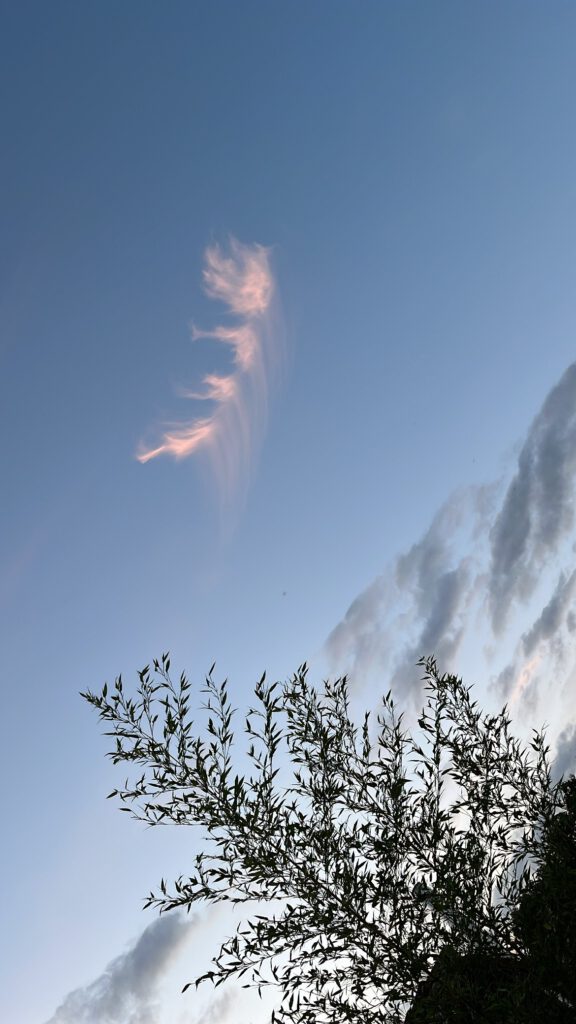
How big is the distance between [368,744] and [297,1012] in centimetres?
295

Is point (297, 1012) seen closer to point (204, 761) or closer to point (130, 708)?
point (204, 761)

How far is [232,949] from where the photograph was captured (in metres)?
8.58

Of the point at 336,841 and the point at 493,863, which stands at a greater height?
the point at 336,841

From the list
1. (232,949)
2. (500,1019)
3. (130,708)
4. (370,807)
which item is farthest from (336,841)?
(130,708)

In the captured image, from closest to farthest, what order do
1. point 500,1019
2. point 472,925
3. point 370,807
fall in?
1. point 500,1019
2. point 472,925
3. point 370,807

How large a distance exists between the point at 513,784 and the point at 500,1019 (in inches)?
104


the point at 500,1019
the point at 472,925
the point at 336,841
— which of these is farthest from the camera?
the point at 336,841

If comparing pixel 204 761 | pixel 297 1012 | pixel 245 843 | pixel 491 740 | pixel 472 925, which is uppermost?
pixel 204 761

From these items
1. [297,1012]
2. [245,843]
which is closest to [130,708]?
[245,843]

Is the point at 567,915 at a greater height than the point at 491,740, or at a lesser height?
lesser

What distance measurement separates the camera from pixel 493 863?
8.86 meters

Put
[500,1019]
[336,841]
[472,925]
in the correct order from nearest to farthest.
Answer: [500,1019]
[472,925]
[336,841]

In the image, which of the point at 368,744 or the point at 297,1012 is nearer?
the point at 297,1012

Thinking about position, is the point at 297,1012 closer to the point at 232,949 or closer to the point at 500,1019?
the point at 232,949
